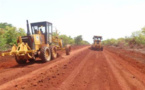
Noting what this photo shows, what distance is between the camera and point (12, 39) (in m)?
20.4

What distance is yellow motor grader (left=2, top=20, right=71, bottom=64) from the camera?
8534 millimetres

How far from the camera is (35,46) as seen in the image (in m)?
9.70

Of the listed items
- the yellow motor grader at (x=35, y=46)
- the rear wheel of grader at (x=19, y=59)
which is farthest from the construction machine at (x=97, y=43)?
the rear wheel of grader at (x=19, y=59)

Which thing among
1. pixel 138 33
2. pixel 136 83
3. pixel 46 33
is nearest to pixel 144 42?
pixel 138 33

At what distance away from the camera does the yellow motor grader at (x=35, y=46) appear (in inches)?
336

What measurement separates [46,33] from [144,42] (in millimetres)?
22752

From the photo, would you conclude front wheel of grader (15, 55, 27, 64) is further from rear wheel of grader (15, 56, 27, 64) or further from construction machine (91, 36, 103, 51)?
construction machine (91, 36, 103, 51)

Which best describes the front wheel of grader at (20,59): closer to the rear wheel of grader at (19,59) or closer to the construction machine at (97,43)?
the rear wheel of grader at (19,59)

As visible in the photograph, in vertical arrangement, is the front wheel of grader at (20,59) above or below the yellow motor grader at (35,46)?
below

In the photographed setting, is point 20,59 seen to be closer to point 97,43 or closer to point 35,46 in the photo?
point 35,46

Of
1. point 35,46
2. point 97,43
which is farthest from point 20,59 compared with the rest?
point 97,43

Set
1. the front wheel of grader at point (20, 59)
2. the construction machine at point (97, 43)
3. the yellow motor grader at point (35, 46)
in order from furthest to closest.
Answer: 1. the construction machine at point (97, 43)
2. the front wheel of grader at point (20, 59)
3. the yellow motor grader at point (35, 46)

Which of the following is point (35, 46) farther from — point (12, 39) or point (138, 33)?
point (138, 33)

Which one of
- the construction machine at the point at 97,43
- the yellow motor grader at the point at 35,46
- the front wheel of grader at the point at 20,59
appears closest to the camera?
the yellow motor grader at the point at 35,46
